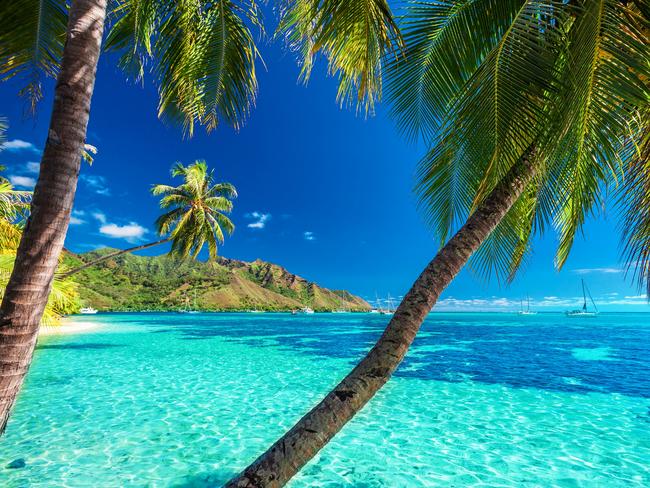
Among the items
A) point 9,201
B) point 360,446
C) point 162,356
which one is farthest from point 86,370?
point 360,446

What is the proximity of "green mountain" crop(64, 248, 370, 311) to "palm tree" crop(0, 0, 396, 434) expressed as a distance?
59.4m

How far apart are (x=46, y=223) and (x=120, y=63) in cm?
366

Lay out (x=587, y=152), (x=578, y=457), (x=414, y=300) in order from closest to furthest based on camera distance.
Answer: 1. (x=414, y=300)
2. (x=587, y=152)
3. (x=578, y=457)

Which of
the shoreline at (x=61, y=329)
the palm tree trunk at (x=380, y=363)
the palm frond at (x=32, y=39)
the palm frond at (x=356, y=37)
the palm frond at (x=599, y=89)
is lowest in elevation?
the shoreline at (x=61, y=329)

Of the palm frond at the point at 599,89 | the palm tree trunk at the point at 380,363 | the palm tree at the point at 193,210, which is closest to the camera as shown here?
the palm tree trunk at the point at 380,363

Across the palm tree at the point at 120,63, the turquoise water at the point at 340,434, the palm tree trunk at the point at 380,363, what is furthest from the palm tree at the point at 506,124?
the turquoise water at the point at 340,434

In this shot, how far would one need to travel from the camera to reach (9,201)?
873cm

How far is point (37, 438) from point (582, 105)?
7.98 meters

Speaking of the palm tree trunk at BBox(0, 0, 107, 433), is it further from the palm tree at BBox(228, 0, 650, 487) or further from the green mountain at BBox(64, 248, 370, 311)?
the green mountain at BBox(64, 248, 370, 311)

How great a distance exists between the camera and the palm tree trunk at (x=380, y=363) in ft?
3.96

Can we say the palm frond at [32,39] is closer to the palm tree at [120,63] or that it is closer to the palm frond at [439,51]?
the palm tree at [120,63]

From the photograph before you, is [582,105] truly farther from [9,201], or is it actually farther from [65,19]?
[9,201]

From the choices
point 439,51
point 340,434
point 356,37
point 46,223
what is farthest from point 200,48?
point 340,434

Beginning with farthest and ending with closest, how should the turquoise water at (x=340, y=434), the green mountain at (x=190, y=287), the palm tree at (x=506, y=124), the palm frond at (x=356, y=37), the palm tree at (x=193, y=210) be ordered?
the green mountain at (x=190, y=287), the palm tree at (x=193, y=210), the turquoise water at (x=340, y=434), the palm frond at (x=356, y=37), the palm tree at (x=506, y=124)
